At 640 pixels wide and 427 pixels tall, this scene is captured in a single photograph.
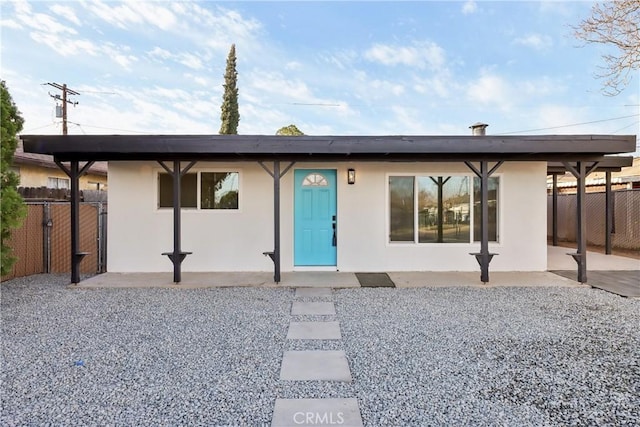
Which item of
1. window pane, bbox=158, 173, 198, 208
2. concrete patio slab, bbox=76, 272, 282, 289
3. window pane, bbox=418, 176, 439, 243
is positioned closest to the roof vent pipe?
window pane, bbox=418, 176, 439, 243

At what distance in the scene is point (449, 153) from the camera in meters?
5.57

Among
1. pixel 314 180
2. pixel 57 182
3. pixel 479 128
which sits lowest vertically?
pixel 314 180

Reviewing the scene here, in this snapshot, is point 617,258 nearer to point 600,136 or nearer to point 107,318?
point 600,136

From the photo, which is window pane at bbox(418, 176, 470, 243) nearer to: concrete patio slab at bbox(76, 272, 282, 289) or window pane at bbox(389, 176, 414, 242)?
window pane at bbox(389, 176, 414, 242)

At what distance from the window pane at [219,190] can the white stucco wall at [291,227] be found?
141 millimetres

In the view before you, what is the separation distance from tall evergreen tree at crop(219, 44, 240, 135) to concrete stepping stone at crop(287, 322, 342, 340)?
1799 centimetres

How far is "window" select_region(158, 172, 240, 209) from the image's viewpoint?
6.75 metres

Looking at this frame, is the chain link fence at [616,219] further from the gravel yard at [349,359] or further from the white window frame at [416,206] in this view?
the gravel yard at [349,359]

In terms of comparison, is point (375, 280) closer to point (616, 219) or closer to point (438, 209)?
point (438, 209)

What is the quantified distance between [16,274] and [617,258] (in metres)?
13.0

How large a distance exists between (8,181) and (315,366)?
557 cm

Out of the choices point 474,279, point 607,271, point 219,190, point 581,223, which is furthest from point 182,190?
point 607,271

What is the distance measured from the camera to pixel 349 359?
301cm

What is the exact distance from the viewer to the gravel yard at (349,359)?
88.5 inches
